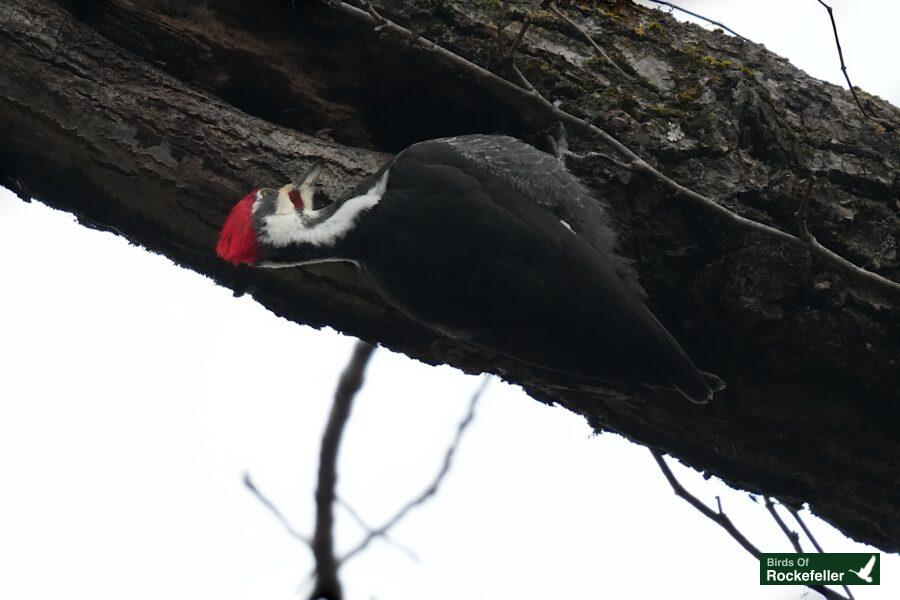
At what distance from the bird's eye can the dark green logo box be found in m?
1.86

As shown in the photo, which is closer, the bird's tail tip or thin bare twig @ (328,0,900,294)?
thin bare twig @ (328,0,900,294)

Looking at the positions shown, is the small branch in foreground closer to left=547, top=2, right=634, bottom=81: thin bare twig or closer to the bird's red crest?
left=547, top=2, right=634, bottom=81: thin bare twig

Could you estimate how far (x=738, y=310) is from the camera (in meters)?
2.67

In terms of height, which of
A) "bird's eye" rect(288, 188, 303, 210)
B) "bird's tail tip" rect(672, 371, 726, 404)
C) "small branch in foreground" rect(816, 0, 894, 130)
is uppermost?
"small branch in foreground" rect(816, 0, 894, 130)

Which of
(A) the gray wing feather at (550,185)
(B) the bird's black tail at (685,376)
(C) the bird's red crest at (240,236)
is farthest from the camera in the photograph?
(A) the gray wing feather at (550,185)

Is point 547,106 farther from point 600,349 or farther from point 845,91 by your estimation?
point 845,91

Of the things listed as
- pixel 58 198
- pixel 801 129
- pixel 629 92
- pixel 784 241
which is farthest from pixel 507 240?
pixel 58 198

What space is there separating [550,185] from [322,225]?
749 mm

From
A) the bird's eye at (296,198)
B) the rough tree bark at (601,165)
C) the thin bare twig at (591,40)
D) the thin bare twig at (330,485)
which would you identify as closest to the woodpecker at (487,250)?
the bird's eye at (296,198)

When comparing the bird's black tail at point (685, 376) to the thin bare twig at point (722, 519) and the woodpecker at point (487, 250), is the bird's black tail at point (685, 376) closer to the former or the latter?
the woodpecker at point (487, 250)

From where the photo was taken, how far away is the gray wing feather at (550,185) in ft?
9.26

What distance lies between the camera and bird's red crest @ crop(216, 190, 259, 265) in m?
2.69

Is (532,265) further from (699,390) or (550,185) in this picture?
(699,390)

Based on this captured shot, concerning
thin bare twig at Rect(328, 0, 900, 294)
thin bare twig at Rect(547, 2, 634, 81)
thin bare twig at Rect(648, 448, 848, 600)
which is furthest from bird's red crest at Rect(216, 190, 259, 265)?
thin bare twig at Rect(648, 448, 848, 600)
